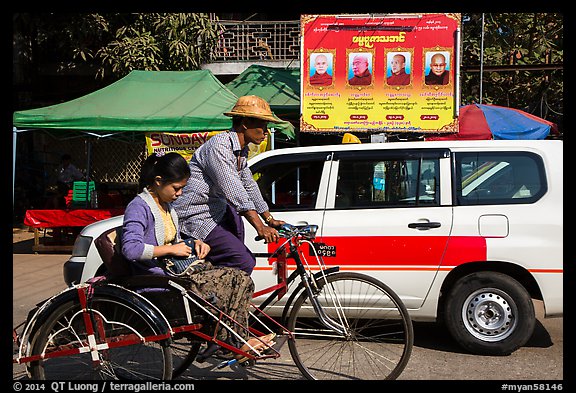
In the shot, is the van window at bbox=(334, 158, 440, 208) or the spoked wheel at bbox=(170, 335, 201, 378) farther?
the van window at bbox=(334, 158, 440, 208)

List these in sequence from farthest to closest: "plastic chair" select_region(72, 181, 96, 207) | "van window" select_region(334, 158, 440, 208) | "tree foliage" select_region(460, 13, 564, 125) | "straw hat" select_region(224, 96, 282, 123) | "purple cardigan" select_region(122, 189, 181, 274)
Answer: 1. "tree foliage" select_region(460, 13, 564, 125)
2. "plastic chair" select_region(72, 181, 96, 207)
3. "van window" select_region(334, 158, 440, 208)
4. "straw hat" select_region(224, 96, 282, 123)
5. "purple cardigan" select_region(122, 189, 181, 274)

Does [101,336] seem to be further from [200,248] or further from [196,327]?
[200,248]

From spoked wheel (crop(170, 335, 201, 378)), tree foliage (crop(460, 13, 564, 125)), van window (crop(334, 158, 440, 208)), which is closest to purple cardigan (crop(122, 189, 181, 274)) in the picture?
spoked wheel (crop(170, 335, 201, 378))

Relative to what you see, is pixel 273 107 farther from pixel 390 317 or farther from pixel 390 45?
pixel 390 317

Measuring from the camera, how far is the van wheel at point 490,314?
508cm

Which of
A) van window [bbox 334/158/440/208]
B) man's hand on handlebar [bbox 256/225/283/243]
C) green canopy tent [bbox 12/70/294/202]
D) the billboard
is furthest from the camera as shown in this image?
the billboard

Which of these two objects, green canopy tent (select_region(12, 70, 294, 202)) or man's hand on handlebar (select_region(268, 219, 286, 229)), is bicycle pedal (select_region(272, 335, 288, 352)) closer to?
man's hand on handlebar (select_region(268, 219, 286, 229))

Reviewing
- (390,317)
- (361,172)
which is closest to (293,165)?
(361,172)

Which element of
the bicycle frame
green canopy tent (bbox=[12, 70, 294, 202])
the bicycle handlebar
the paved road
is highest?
green canopy tent (bbox=[12, 70, 294, 202])

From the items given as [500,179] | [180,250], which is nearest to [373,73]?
[500,179]

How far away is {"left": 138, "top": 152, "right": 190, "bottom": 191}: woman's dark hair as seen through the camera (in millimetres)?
3834

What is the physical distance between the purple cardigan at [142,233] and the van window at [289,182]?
185 centimetres

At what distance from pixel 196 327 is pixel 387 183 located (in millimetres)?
2359

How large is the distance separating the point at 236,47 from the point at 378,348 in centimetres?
1294
